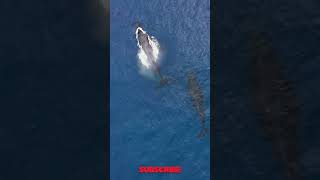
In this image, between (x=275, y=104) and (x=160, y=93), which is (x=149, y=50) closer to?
(x=160, y=93)

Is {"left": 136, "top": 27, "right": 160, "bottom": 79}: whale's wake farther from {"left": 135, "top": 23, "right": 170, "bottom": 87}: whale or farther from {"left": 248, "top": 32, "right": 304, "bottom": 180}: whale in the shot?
{"left": 248, "top": 32, "right": 304, "bottom": 180}: whale

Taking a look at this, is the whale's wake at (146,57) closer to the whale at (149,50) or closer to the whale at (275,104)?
the whale at (149,50)

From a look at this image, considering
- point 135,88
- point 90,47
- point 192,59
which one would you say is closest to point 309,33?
point 192,59

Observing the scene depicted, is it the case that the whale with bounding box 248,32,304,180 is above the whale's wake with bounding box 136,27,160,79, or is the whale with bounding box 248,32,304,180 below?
below

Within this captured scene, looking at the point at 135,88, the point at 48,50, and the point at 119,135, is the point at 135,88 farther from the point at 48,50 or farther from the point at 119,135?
the point at 48,50

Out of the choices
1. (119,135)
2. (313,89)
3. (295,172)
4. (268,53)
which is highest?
(268,53)

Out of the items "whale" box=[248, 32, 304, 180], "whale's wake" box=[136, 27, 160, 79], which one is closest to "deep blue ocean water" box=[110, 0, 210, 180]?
"whale's wake" box=[136, 27, 160, 79]

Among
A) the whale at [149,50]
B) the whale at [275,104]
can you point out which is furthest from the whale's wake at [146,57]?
the whale at [275,104]

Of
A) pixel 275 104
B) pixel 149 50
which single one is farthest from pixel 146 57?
pixel 275 104
